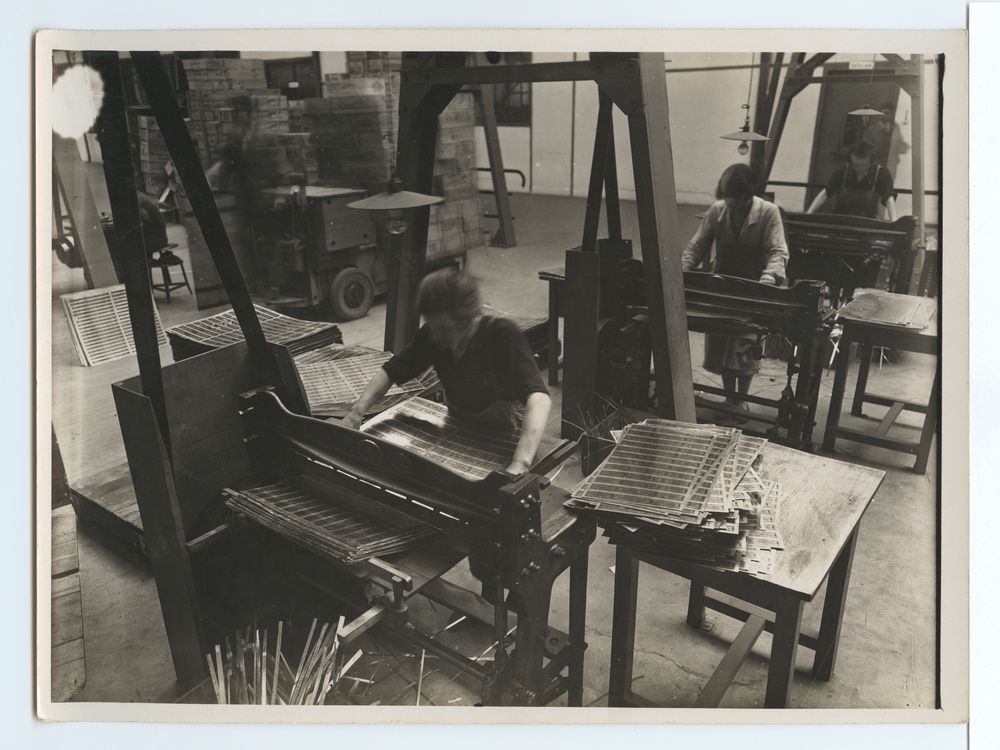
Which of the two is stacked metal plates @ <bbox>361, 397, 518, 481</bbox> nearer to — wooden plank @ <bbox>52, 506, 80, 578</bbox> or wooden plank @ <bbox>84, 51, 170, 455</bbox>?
wooden plank @ <bbox>84, 51, 170, 455</bbox>

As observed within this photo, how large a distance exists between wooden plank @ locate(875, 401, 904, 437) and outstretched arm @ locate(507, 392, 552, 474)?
2397 mm

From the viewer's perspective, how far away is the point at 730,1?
185cm

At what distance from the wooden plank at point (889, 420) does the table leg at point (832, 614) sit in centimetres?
144

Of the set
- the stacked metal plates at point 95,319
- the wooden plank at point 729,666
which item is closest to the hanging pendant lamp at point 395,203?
the stacked metal plates at point 95,319

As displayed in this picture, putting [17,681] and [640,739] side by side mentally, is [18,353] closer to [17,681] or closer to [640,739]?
[17,681]

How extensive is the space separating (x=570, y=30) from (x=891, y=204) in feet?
5.18

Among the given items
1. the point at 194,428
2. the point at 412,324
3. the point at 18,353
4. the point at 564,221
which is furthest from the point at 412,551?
the point at 18,353

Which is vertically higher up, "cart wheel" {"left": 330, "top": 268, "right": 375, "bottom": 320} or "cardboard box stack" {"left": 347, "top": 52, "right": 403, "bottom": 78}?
"cardboard box stack" {"left": 347, "top": 52, "right": 403, "bottom": 78}

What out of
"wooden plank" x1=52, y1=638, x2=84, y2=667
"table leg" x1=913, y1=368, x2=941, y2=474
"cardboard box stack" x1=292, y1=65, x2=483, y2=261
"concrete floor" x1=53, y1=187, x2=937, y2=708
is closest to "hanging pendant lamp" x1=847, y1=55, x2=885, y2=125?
"concrete floor" x1=53, y1=187, x2=937, y2=708

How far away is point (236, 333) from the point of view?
212 cm

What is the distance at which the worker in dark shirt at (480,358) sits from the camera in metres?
1.89

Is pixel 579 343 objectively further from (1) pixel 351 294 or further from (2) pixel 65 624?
(2) pixel 65 624

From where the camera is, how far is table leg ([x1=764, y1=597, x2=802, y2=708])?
1.68m
